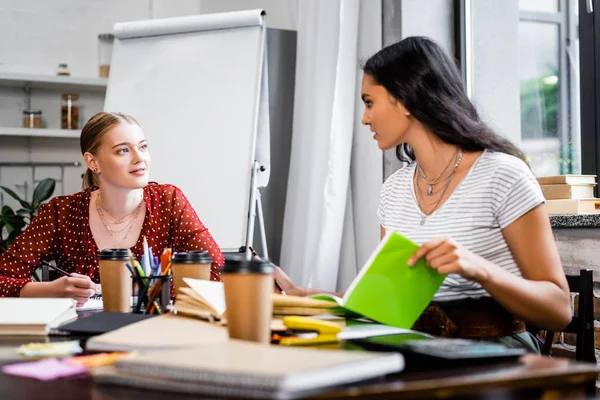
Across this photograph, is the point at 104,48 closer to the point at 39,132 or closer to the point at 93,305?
the point at 39,132

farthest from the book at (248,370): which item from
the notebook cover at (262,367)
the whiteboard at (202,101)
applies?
the whiteboard at (202,101)

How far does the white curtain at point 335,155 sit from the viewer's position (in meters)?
3.33

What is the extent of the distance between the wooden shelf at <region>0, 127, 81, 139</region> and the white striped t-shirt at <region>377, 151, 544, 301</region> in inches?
119

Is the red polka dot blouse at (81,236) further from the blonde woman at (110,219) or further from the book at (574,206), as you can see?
the book at (574,206)

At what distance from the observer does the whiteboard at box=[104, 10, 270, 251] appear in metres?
3.15

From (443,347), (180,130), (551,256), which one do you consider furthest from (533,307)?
(180,130)

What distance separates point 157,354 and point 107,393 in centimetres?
6

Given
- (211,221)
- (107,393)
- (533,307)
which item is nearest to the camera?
(107,393)

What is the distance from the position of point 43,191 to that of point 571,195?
275 centimetres

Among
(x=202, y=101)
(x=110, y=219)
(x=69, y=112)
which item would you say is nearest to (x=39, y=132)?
(x=69, y=112)

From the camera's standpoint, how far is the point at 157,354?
26.9 inches

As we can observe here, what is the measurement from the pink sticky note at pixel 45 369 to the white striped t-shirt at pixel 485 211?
0.86 meters

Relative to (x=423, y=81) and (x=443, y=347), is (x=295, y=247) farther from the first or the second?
(x=443, y=347)

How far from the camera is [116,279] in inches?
49.8
